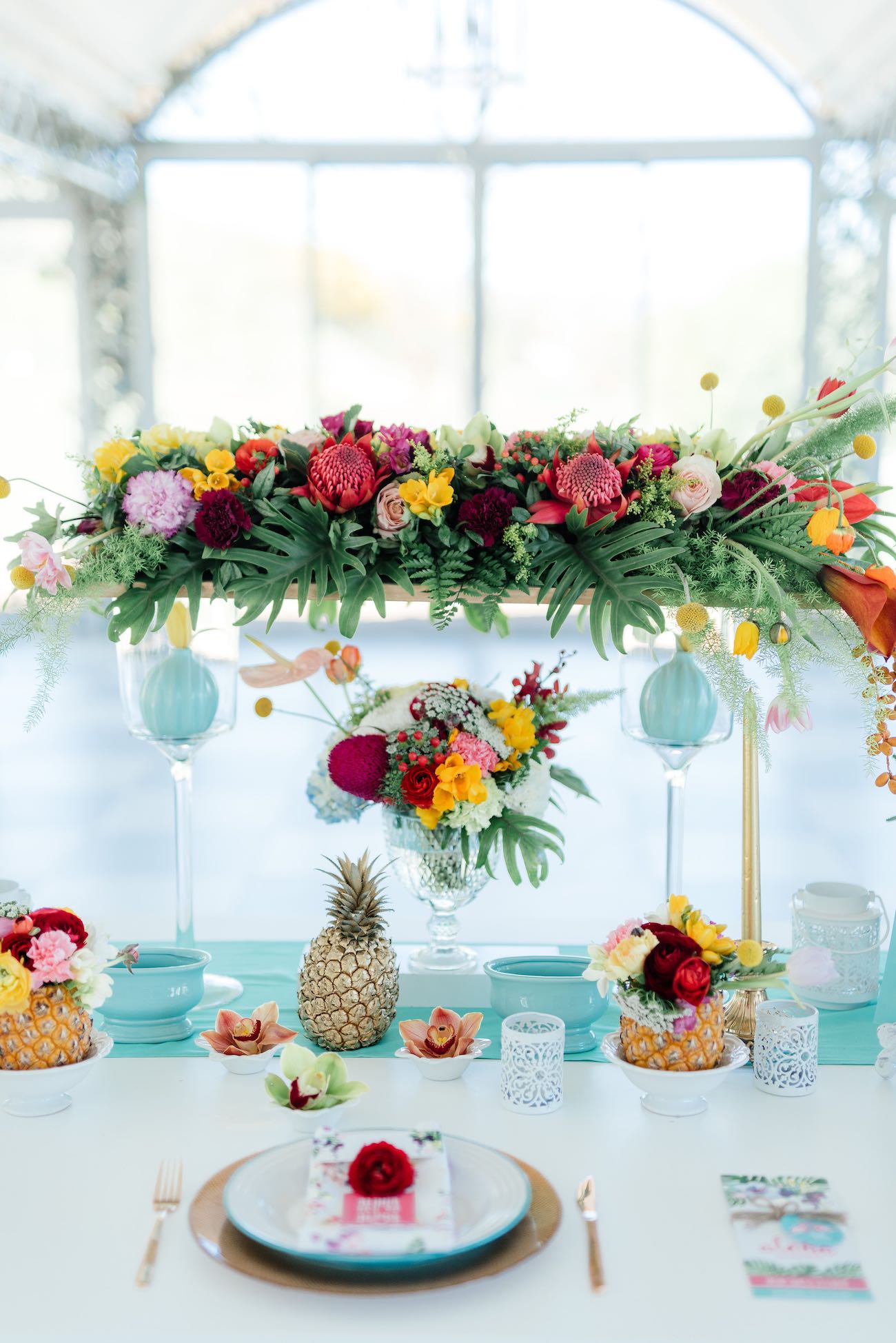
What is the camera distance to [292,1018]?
1473 millimetres

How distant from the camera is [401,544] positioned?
1.41m

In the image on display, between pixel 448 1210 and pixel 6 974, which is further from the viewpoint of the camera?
pixel 6 974

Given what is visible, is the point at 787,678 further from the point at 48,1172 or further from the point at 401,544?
the point at 48,1172

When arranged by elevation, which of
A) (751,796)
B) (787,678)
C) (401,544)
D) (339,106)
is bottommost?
(751,796)

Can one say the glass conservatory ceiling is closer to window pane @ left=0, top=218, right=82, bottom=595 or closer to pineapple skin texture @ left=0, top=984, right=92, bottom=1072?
window pane @ left=0, top=218, right=82, bottom=595

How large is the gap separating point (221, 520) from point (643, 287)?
8304 mm

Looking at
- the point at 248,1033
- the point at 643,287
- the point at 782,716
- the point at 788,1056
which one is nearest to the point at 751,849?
the point at 782,716

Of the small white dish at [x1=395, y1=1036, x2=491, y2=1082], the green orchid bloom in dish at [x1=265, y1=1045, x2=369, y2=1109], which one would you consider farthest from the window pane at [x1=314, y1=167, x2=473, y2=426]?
the green orchid bloom in dish at [x1=265, y1=1045, x2=369, y2=1109]

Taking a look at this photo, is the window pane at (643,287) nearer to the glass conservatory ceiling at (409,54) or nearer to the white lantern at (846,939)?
the glass conservatory ceiling at (409,54)

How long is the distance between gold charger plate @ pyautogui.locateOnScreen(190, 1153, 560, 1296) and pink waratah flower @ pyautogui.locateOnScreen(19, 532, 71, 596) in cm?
70

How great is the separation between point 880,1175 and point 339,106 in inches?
357

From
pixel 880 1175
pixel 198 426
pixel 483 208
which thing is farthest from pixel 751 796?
pixel 483 208

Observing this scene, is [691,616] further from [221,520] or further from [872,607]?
[221,520]

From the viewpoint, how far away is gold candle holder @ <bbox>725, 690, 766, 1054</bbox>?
1.41 m
